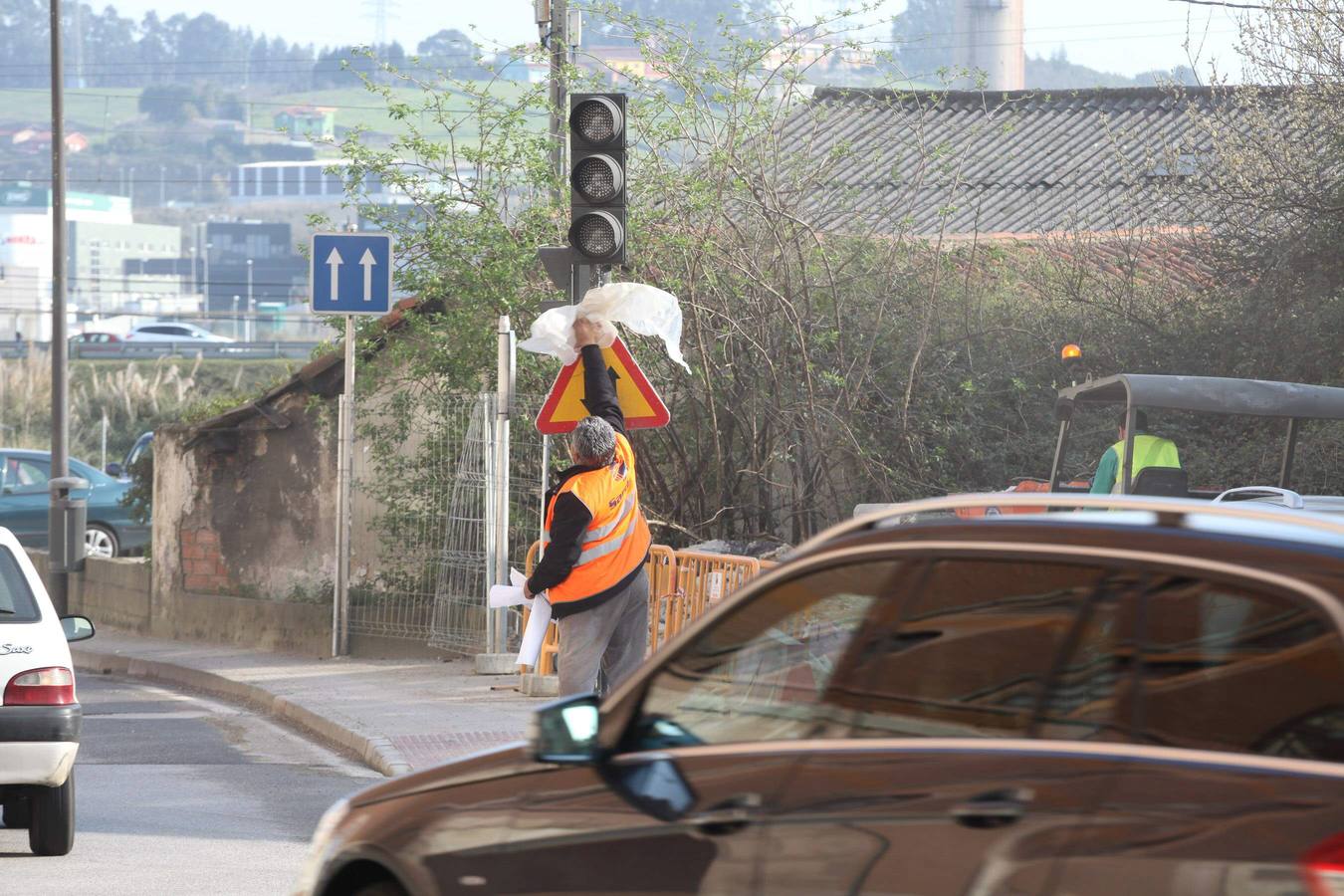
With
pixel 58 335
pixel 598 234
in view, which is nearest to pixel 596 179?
pixel 598 234

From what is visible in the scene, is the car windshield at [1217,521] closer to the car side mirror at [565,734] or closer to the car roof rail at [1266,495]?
the car side mirror at [565,734]

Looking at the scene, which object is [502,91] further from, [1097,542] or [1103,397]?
[1097,542]

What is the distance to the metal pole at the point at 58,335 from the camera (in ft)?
66.2

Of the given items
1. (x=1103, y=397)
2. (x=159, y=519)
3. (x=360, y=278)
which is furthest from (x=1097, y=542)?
(x=159, y=519)


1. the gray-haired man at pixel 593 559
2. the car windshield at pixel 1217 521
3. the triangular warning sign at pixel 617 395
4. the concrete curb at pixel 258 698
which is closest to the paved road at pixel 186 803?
the concrete curb at pixel 258 698

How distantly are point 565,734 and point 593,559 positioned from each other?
4.42 meters

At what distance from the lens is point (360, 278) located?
46.5ft

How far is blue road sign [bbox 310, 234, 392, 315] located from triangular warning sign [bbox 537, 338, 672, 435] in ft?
15.4

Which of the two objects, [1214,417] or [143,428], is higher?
[1214,417]

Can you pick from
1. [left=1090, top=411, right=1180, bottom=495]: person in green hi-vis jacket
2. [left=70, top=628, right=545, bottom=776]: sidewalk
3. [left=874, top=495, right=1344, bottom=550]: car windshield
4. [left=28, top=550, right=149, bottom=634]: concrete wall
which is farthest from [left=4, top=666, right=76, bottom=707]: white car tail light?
[left=28, top=550, right=149, bottom=634]: concrete wall

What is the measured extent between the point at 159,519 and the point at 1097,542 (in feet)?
53.9

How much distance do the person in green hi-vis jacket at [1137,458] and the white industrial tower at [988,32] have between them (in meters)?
82.0

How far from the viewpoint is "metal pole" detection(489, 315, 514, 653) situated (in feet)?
40.9

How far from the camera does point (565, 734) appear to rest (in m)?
3.92
